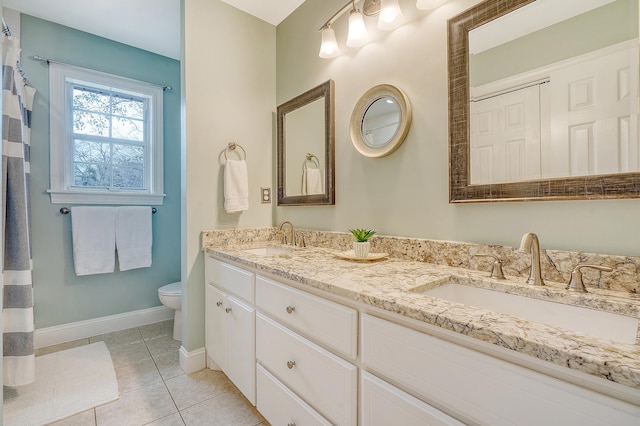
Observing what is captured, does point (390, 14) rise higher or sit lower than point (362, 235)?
higher

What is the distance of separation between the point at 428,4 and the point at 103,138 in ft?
9.03

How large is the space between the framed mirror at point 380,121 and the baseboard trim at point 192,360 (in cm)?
171

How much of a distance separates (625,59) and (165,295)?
283 cm

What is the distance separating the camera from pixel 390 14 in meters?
1.38

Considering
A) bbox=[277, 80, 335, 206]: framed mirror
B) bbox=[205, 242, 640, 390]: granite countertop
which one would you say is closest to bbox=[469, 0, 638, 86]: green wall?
bbox=[205, 242, 640, 390]: granite countertop

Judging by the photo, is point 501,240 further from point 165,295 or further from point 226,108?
point 165,295

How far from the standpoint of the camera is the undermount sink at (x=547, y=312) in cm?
74

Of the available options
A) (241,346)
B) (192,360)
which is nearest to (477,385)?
(241,346)

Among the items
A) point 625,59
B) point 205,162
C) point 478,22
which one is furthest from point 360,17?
point 205,162

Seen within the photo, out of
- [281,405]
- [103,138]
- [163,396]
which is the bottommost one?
[163,396]

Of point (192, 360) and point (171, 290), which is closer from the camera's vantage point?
point (192, 360)

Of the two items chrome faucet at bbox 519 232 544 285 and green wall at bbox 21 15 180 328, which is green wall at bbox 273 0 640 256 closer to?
chrome faucet at bbox 519 232 544 285

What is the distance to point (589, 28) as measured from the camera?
91 cm

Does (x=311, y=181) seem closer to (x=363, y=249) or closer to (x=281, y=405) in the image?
(x=363, y=249)
